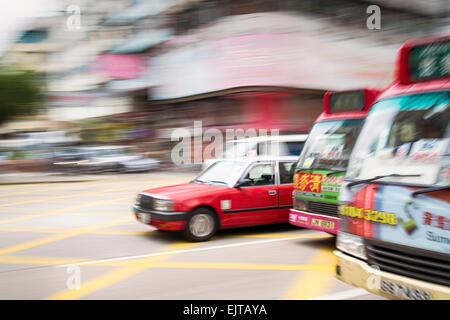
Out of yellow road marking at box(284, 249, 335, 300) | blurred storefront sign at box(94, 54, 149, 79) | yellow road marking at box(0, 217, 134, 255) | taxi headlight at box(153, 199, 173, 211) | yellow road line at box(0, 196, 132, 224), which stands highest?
blurred storefront sign at box(94, 54, 149, 79)

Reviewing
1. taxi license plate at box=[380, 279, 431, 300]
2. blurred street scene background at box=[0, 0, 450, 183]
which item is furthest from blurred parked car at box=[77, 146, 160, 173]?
taxi license plate at box=[380, 279, 431, 300]

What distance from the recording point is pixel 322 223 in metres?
6.62

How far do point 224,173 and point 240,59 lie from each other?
648 inches

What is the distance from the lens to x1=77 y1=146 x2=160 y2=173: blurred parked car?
946 inches

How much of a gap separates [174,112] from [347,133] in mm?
23401

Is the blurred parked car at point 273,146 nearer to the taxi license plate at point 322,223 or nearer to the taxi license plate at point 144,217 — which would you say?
the taxi license plate at point 144,217

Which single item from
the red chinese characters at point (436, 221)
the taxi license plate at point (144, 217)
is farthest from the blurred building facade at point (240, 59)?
the red chinese characters at point (436, 221)

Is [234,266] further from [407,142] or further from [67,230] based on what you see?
[67,230]

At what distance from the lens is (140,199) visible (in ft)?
26.1

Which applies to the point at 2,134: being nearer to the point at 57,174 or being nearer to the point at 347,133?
the point at 57,174

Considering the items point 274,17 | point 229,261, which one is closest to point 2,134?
point 274,17

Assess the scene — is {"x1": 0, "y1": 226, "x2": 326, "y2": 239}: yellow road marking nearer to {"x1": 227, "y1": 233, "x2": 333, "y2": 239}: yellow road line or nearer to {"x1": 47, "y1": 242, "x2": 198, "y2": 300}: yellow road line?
{"x1": 227, "y1": 233, "x2": 333, "y2": 239}: yellow road line

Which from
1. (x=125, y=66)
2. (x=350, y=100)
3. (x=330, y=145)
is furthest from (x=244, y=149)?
(x=125, y=66)

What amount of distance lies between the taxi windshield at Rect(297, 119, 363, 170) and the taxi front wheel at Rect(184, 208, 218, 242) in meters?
1.67
